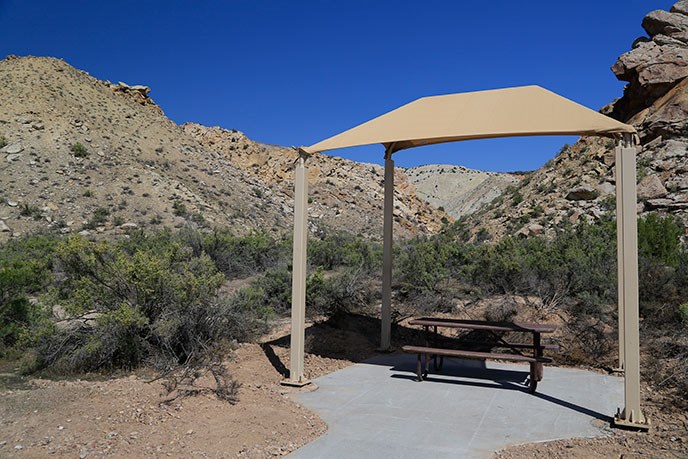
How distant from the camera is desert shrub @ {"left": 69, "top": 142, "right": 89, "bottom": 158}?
32.5 metres

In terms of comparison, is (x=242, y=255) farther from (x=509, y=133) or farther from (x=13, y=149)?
(x=13, y=149)

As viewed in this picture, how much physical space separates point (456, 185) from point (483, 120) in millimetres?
83843

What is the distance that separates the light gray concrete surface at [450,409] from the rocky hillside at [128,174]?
2130cm

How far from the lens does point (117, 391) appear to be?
5.75 m

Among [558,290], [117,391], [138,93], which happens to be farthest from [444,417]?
[138,93]

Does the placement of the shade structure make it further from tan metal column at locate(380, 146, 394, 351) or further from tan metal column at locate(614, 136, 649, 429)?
tan metal column at locate(380, 146, 394, 351)

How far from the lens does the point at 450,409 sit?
580cm

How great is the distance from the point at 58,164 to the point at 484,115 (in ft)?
99.0

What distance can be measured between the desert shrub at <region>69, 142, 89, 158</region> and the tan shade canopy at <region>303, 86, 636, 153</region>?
29.7 m

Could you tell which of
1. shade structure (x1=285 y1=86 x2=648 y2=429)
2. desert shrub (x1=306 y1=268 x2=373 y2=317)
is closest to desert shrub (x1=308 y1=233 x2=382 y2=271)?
desert shrub (x1=306 y1=268 x2=373 y2=317)

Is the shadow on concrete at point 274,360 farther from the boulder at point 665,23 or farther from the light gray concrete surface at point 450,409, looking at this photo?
the boulder at point 665,23

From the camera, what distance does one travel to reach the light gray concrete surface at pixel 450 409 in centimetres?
470

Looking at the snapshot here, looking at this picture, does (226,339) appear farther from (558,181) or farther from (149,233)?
(558,181)

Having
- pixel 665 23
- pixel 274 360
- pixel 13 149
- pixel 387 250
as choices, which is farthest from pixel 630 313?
pixel 13 149
